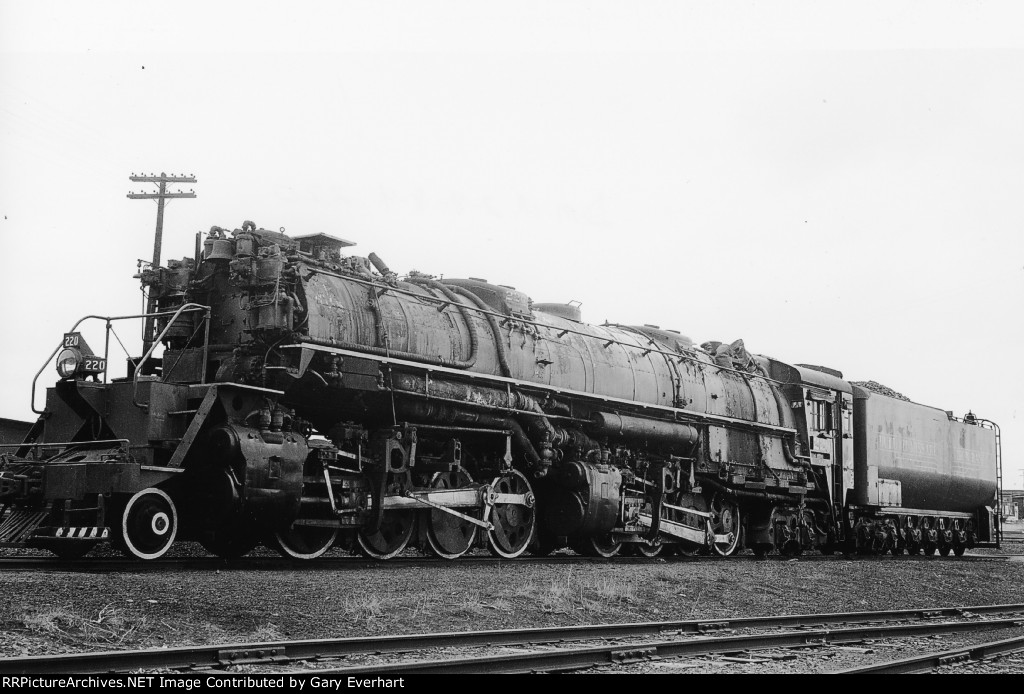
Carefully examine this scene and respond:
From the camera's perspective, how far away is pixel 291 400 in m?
14.1

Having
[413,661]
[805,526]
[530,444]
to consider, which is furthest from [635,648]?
[805,526]

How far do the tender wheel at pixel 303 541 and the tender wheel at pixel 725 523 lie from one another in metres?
9.56

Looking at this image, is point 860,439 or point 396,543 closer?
point 396,543

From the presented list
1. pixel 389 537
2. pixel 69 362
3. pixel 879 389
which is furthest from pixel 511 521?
pixel 879 389

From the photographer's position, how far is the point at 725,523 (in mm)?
21781

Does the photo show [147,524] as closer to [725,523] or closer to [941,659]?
[941,659]

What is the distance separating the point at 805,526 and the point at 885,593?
27.2 ft

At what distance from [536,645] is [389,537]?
6936mm

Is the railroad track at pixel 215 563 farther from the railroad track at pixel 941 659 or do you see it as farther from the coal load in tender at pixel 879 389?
the coal load in tender at pixel 879 389

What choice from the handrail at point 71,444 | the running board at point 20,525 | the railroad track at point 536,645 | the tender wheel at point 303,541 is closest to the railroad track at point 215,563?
the tender wheel at point 303,541

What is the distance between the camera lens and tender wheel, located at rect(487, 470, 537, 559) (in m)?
16.6

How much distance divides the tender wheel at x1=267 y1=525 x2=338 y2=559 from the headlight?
11.0 ft

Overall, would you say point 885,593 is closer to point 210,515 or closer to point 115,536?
point 210,515

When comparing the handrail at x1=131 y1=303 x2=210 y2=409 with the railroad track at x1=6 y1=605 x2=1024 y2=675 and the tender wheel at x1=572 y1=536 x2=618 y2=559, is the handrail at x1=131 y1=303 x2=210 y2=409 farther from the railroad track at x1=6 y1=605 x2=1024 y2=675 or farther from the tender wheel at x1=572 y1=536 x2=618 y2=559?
the tender wheel at x1=572 y1=536 x2=618 y2=559
